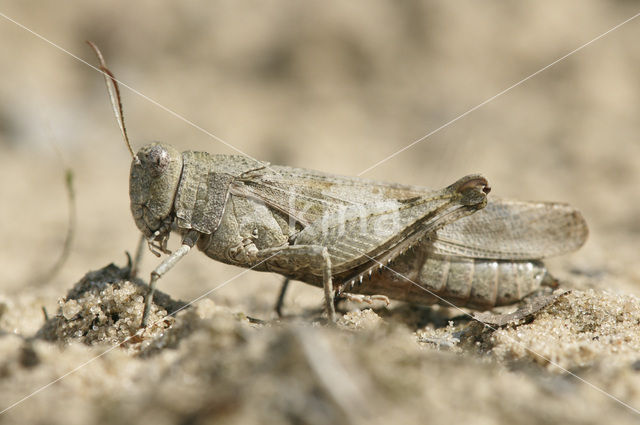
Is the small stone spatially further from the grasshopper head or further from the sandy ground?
the grasshopper head

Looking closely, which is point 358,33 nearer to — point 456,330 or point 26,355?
point 456,330

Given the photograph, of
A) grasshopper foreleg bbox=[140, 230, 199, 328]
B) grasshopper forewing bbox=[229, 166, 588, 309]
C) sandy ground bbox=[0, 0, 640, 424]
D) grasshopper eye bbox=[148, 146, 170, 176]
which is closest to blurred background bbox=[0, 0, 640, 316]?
sandy ground bbox=[0, 0, 640, 424]

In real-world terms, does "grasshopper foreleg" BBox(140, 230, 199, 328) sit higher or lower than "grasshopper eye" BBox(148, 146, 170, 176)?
lower

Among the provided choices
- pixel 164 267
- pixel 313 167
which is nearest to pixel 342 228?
pixel 164 267

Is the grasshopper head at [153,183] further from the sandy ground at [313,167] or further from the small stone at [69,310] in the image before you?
the small stone at [69,310]

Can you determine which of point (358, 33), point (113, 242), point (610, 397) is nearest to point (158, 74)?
point (358, 33)

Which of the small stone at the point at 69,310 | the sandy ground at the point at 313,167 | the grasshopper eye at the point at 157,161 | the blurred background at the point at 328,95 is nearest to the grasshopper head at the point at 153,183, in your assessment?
the grasshopper eye at the point at 157,161
